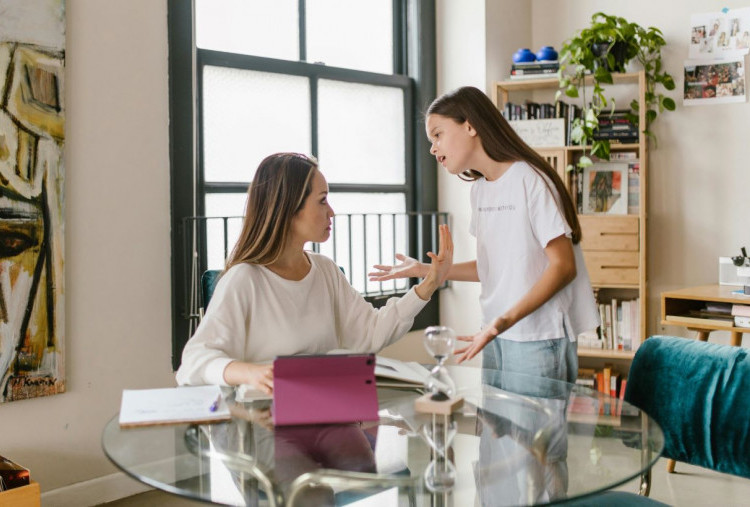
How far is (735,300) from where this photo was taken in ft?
10.7

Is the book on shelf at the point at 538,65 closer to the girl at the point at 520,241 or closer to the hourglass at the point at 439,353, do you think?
the girl at the point at 520,241

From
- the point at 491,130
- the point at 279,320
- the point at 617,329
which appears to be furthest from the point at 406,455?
the point at 617,329

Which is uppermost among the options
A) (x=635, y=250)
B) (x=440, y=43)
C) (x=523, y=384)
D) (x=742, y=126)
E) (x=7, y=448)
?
(x=440, y=43)

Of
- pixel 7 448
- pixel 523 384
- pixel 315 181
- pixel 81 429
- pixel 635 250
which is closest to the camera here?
pixel 523 384

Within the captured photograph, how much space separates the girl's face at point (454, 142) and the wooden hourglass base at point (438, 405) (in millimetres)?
867

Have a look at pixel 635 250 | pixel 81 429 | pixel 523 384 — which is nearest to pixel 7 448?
pixel 81 429

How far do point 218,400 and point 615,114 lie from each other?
294 cm

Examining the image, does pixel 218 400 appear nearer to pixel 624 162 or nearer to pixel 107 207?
pixel 107 207

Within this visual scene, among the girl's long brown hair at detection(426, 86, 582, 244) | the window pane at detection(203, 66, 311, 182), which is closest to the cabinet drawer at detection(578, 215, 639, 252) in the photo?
the window pane at detection(203, 66, 311, 182)

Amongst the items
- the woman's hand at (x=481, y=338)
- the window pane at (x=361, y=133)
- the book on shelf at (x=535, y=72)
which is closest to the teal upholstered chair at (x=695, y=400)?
the woman's hand at (x=481, y=338)

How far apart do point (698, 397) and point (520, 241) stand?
59 cm

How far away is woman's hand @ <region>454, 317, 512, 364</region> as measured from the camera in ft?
5.95

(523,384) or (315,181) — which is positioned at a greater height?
(315,181)

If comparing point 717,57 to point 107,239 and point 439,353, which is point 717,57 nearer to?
point 107,239
